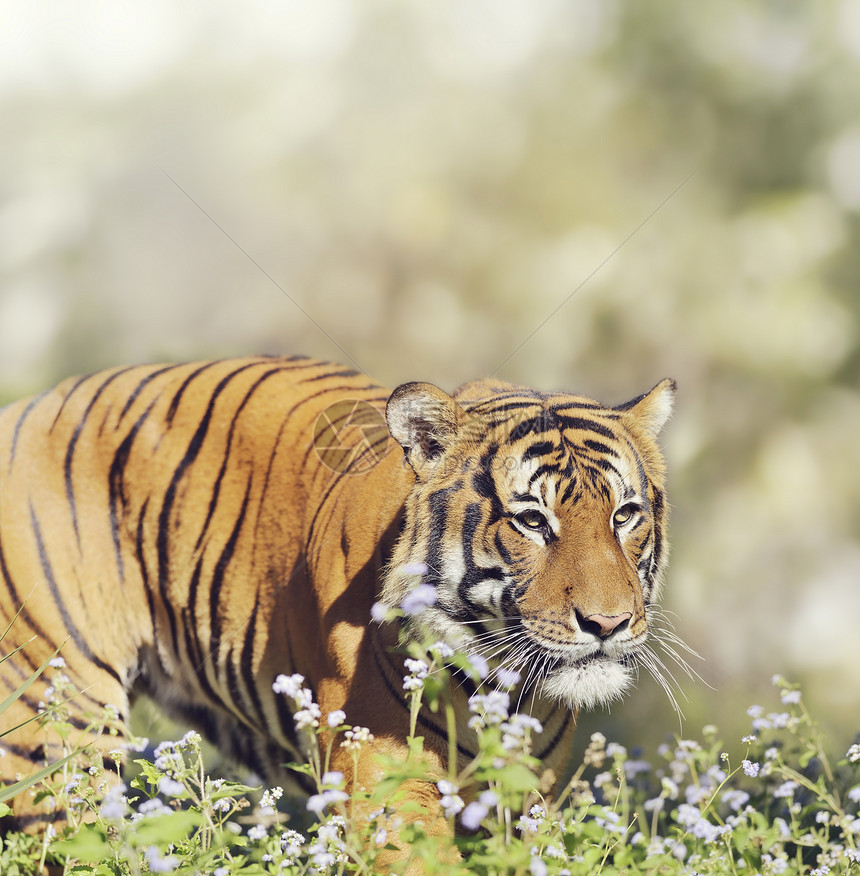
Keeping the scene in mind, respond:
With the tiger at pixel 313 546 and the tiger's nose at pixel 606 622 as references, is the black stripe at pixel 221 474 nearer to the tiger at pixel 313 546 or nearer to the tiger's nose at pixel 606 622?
the tiger at pixel 313 546

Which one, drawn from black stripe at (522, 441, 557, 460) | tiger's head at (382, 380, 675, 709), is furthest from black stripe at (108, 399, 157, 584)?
black stripe at (522, 441, 557, 460)

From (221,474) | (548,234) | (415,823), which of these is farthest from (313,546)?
(548,234)

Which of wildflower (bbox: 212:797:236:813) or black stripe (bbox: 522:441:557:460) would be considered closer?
wildflower (bbox: 212:797:236:813)

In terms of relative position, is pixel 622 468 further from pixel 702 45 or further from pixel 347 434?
pixel 702 45

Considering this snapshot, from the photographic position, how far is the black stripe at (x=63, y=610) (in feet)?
8.72

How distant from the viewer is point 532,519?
6.38 feet

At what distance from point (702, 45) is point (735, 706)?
10.4 ft

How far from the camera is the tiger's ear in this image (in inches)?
89.0

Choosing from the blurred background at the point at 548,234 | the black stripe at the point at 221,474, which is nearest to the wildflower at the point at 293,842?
the black stripe at the point at 221,474

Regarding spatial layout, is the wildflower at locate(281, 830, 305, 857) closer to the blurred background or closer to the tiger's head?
the tiger's head

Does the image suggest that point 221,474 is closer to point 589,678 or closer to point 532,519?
point 532,519
